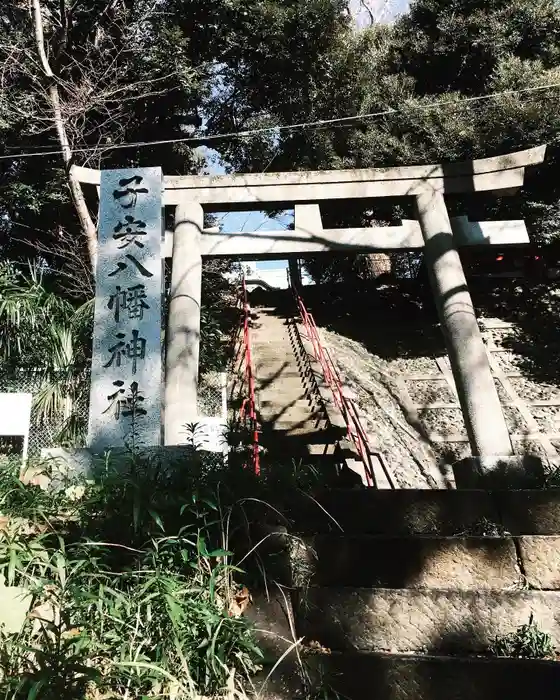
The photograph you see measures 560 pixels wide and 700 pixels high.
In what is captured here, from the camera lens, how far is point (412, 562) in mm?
2498

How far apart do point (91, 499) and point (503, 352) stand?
27.9 ft

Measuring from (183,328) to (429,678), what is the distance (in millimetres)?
3870

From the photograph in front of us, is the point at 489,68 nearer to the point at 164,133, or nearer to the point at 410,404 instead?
the point at 164,133

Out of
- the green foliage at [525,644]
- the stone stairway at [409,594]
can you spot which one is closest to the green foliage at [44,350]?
the stone stairway at [409,594]

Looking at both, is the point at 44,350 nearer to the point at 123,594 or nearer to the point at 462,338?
the point at 462,338

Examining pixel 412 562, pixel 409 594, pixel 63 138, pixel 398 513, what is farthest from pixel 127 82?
pixel 409 594

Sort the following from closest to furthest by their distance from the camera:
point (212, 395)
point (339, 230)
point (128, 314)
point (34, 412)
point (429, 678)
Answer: point (429, 678)
point (128, 314)
point (339, 230)
point (34, 412)
point (212, 395)

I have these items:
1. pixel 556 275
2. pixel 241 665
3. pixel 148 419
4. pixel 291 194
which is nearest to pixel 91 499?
pixel 241 665

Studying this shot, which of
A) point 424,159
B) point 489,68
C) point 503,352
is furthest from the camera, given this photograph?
point 489,68

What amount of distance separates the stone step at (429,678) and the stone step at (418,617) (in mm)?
269

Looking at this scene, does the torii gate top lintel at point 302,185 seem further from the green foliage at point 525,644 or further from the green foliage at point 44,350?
the green foliage at point 525,644

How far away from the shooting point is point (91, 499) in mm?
2662

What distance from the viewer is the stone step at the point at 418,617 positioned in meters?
2.20

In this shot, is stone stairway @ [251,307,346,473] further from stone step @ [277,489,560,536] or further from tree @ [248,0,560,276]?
tree @ [248,0,560,276]
